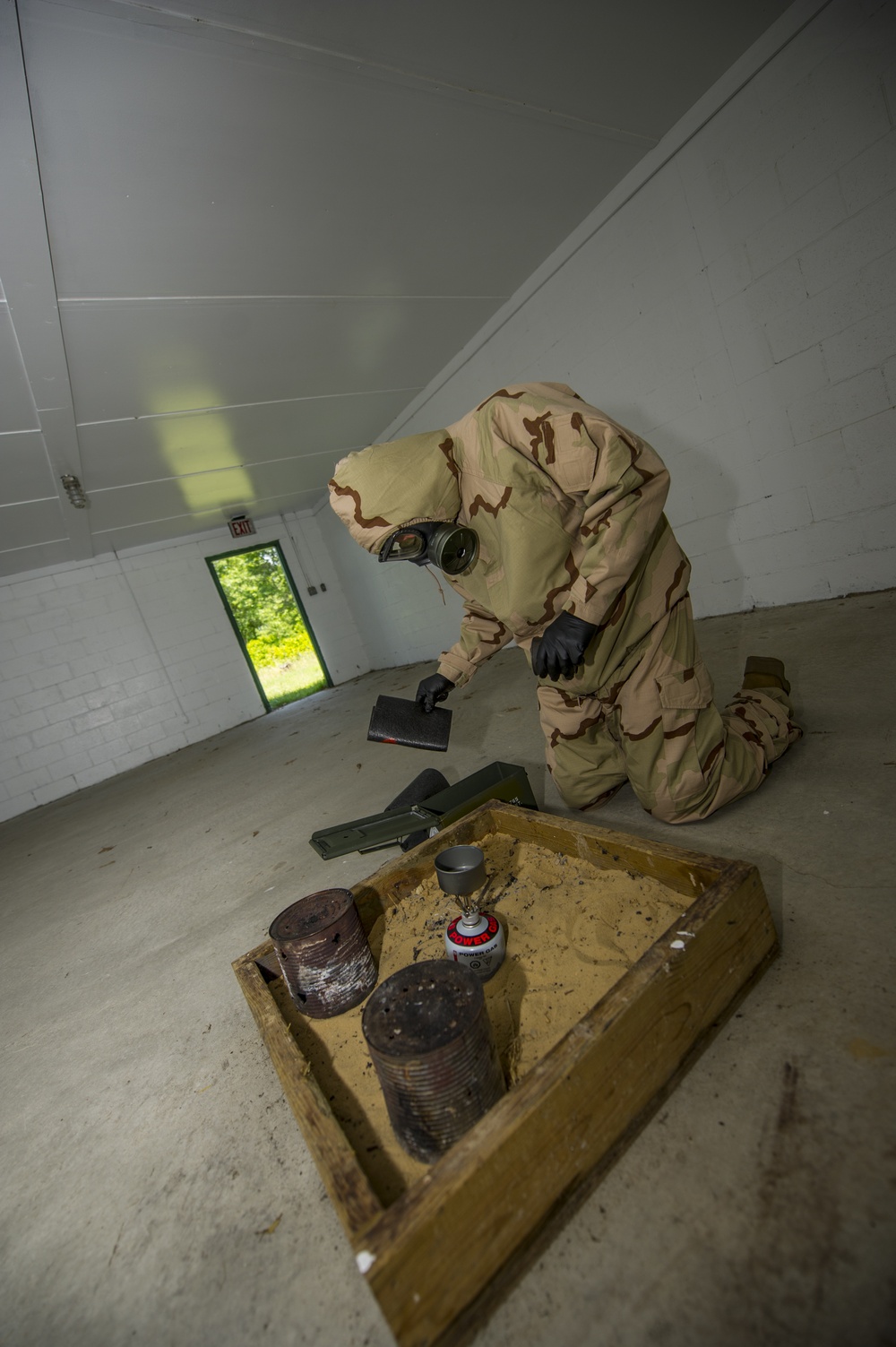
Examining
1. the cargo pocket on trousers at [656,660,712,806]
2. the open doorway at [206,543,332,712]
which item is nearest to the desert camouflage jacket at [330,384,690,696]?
the cargo pocket on trousers at [656,660,712,806]

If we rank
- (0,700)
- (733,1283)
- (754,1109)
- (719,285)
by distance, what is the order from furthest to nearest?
1. (0,700)
2. (719,285)
3. (754,1109)
4. (733,1283)

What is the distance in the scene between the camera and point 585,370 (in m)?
3.52

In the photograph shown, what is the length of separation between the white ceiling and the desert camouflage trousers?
205 cm

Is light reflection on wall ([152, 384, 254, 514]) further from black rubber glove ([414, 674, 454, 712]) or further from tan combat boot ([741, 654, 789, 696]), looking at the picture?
tan combat boot ([741, 654, 789, 696])

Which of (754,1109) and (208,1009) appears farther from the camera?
(208,1009)

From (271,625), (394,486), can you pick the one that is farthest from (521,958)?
(271,625)

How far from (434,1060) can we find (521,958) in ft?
1.41

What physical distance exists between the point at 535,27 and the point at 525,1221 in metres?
3.07

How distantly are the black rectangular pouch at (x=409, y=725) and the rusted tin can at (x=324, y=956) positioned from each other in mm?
626

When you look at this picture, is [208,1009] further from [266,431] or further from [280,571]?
[280,571]

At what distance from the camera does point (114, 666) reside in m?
6.47

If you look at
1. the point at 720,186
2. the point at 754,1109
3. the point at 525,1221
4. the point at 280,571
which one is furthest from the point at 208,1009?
the point at 280,571

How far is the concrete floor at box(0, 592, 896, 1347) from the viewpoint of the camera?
62 centimetres

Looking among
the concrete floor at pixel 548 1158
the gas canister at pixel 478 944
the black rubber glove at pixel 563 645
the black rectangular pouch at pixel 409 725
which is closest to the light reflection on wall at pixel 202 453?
the black rectangular pouch at pixel 409 725
